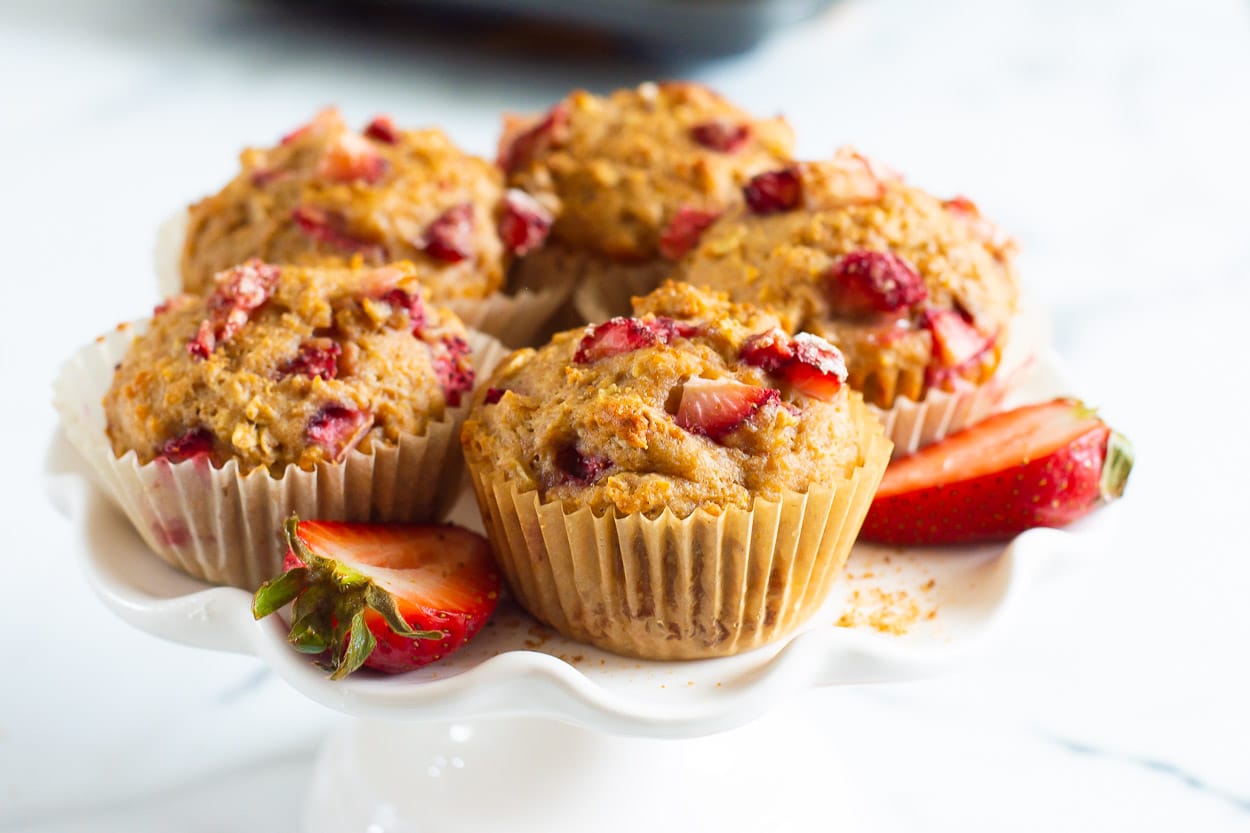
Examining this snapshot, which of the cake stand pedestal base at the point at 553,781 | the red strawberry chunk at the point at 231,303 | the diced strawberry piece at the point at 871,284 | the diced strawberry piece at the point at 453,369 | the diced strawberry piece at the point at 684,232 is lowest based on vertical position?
the cake stand pedestal base at the point at 553,781

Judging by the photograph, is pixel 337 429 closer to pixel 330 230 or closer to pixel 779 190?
pixel 330 230

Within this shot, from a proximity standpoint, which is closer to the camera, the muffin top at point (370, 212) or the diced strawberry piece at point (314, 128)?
the muffin top at point (370, 212)

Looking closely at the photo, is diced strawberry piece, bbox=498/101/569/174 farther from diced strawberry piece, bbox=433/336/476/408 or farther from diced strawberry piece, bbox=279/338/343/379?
diced strawberry piece, bbox=279/338/343/379

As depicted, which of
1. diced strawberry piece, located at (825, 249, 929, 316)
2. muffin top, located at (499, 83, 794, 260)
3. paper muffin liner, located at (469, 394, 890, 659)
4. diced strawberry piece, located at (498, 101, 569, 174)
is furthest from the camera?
diced strawberry piece, located at (498, 101, 569, 174)

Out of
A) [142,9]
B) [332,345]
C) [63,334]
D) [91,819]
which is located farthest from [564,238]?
[142,9]

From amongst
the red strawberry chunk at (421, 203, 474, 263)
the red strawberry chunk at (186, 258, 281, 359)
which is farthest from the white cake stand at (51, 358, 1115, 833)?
the red strawberry chunk at (421, 203, 474, 263)

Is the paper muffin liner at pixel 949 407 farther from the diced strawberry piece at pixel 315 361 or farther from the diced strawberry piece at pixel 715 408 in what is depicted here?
the diced strawberry piece at pixel 315 361

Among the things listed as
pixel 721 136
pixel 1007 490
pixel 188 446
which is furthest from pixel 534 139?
pixel 1007 490

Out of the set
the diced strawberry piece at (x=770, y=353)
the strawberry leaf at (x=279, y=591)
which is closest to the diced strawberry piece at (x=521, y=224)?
the diced strawberry piece at (x=770, y=353)
